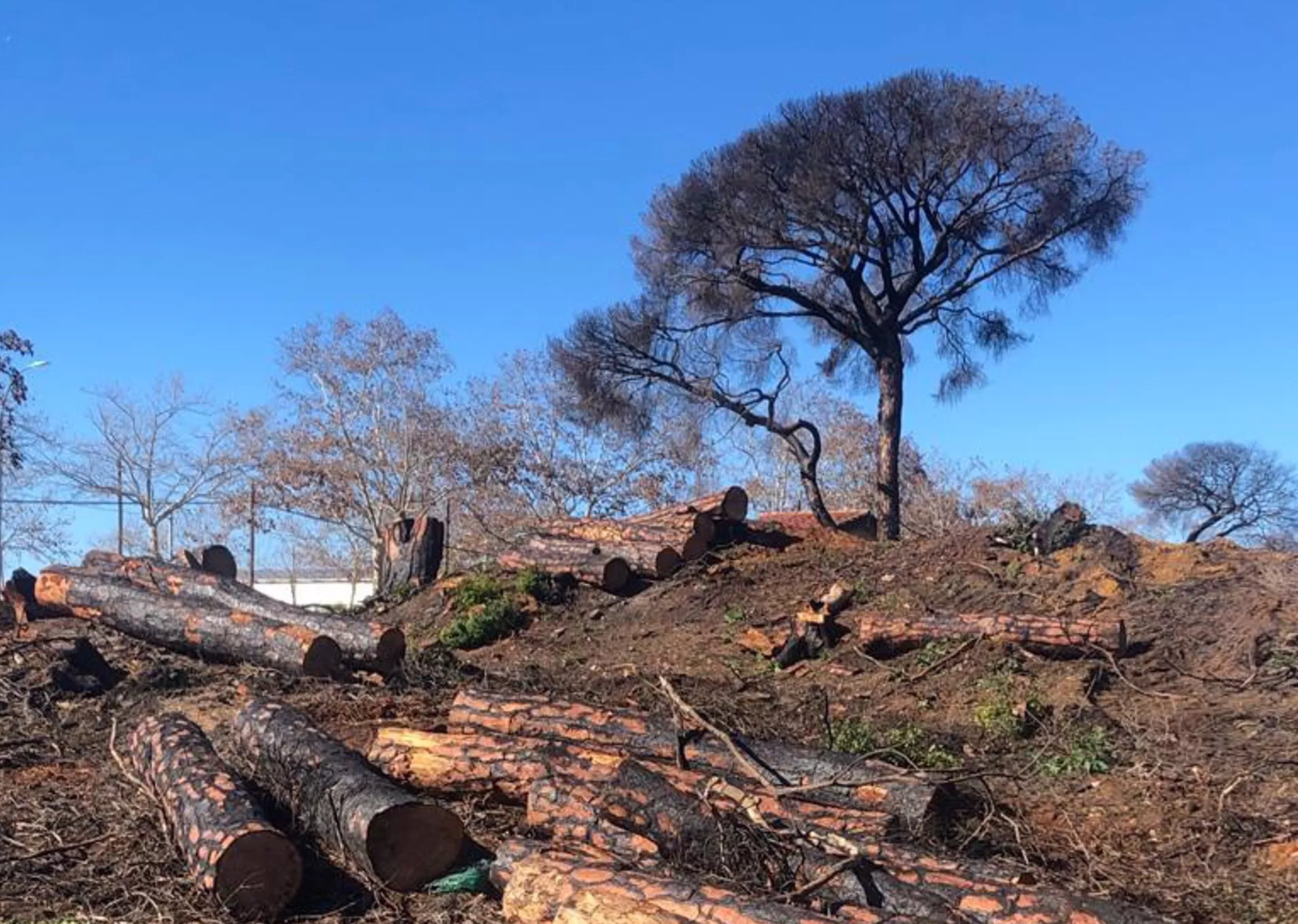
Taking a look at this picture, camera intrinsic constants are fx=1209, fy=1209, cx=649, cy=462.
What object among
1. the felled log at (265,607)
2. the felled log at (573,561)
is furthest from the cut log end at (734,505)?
the felled log at (265,607)

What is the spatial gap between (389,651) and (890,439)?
11931 mm

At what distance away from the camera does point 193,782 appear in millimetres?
6199

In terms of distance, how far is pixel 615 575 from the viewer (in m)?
14.1

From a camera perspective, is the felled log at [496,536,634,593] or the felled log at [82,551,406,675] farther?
the felled log at [496,536,634,593]

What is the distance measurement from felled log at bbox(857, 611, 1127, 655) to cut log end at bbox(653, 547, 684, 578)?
11.3 feet

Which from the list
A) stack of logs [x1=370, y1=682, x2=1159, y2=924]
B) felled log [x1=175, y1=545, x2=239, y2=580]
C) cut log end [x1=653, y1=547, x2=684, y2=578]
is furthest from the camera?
felled log [x1=175, y1=545, x2=239, y2=580]

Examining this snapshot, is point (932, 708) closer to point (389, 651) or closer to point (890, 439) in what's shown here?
point (389, 651)

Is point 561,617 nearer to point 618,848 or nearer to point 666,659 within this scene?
point 666,659

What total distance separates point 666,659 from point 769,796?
5.74 meters

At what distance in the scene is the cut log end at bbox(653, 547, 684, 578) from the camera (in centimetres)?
1406

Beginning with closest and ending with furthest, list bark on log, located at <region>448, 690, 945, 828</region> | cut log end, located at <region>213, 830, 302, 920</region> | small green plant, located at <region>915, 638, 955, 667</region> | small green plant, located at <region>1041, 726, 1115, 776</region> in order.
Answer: cut log end, located at <region>213, 830, 302, 920</region>, bark on log, located at <region>448, 690, 945, 828</region>, small green plant, located at <region>1041, 726, 1115, 776</region>, small green plant, located at <region>915, 638, 955, 667</region>

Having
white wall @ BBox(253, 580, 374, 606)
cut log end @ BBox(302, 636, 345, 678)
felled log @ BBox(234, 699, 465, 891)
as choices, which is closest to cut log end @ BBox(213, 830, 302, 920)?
felled log @ BBox(234, 699, 465, 891)

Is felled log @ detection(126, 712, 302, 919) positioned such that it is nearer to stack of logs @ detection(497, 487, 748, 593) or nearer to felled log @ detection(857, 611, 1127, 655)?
felled log @ detection(857, 611, 1127, 655)

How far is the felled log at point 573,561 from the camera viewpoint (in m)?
14.2
